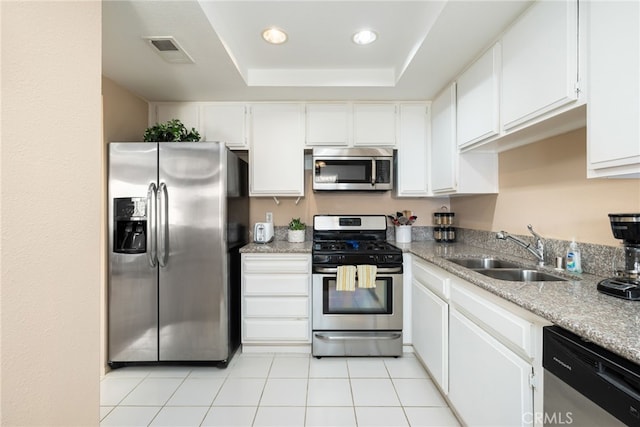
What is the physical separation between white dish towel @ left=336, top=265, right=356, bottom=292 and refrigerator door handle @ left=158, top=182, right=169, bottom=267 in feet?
4.52

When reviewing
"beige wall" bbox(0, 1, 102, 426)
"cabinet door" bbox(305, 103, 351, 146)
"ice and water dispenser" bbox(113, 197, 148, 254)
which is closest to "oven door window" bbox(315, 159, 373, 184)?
"cabinet door" bbox(305, 103, 351, 146)

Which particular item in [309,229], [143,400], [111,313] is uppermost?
[309,229]

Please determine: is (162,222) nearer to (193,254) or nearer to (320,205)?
(193,254)

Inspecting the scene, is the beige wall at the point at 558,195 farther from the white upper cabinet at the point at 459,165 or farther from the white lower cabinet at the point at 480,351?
the white lower cabinet at the point at 480,351

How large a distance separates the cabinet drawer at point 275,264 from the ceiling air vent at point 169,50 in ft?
5.17

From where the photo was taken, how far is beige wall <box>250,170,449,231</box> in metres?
3.11

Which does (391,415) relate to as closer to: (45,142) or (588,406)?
(588,406)

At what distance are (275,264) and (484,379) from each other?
65.9 inches

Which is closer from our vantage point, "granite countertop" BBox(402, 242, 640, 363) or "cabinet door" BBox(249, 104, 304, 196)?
"granite countertop" BBox(402, 242, 640, 363)

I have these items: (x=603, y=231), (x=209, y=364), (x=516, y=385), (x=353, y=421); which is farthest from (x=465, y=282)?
(x=209, y=364)

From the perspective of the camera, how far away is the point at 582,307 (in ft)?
3.32

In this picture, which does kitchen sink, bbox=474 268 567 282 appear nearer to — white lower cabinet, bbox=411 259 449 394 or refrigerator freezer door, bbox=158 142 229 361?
white lower cabinet, bbox=411 259 449 394

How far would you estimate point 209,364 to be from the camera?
234 cm

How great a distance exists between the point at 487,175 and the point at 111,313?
3.18m
